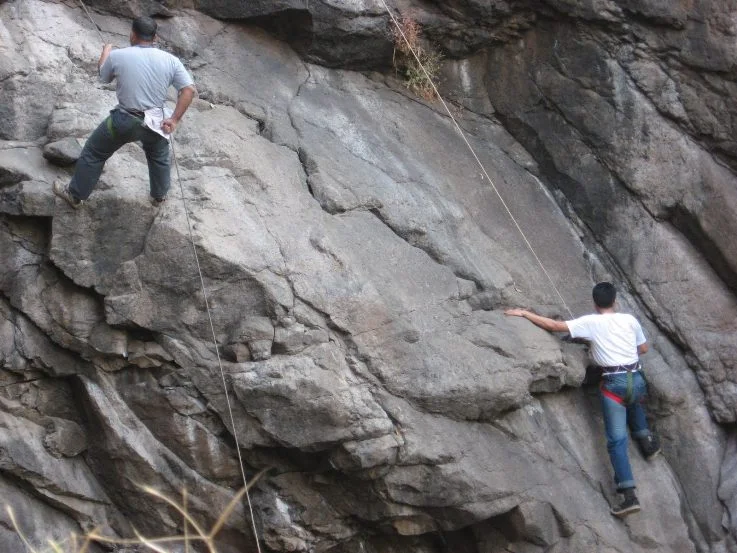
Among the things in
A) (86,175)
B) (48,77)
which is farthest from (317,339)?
(48,77)

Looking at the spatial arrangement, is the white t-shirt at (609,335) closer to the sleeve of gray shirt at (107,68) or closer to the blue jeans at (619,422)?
the blue jeans at (619,422)

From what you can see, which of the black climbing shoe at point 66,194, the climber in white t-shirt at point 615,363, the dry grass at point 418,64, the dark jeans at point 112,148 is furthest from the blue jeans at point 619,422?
the black climbing shoe at point 66,194

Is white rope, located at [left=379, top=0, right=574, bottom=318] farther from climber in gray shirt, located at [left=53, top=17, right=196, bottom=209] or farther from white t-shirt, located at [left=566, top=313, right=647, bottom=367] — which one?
climber in gray shirt, located at [left=53, top=17, right=196, bottom=209]

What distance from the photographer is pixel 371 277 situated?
720 centimetres

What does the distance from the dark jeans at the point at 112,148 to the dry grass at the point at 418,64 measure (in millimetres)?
2980

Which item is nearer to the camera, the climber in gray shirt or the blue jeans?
the climber in gray shirt

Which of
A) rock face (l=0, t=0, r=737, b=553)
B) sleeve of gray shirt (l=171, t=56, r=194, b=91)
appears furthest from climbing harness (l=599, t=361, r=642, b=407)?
sleeve of gray shirt (l=171, t=56, r=194, b=91)

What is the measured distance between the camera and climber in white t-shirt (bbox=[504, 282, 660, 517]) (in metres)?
7.43

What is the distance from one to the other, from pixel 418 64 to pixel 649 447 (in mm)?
3832

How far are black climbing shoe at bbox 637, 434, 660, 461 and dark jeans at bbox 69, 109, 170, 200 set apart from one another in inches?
163

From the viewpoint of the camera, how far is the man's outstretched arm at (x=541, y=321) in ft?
25.1

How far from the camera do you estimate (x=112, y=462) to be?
22.6 ft

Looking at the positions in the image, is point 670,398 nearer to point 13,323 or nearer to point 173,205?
point 173,205

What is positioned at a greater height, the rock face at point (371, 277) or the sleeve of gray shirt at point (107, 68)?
the sleeve of gray shirt at point (107, 68)
